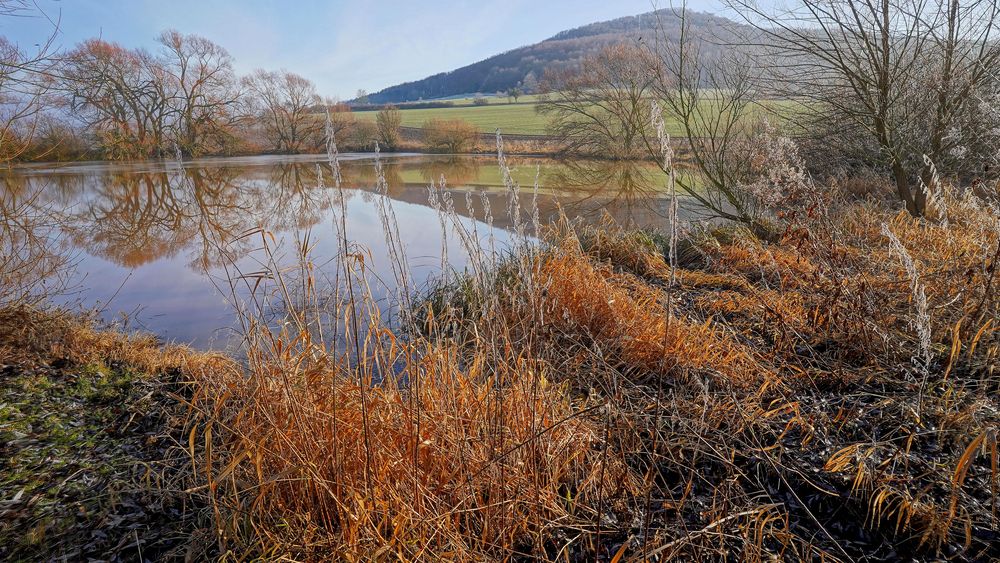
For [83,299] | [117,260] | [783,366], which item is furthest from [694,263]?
[117,260]

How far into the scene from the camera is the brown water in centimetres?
468

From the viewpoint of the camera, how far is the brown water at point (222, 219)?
4680 mm

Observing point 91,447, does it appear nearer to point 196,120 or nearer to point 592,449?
point 592,449

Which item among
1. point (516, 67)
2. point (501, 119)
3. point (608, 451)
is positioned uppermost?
point (516, 67)

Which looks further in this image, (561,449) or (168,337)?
(168,337)

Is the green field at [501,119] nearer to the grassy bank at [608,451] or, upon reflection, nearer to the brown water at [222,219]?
the brown water at [222,219]

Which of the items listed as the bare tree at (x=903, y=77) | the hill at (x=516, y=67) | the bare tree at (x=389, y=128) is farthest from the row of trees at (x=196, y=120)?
the hill at (x=516, y=67)

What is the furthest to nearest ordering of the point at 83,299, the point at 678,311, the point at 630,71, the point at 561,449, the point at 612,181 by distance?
the point at 612,181 → the point at 630,71 → the point at 83,299 → the point at 678,311 → the point at 561,449

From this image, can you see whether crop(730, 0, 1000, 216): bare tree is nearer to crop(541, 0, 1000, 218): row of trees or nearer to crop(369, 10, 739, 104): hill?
crop(541, 0, 1000, 218): row of trees

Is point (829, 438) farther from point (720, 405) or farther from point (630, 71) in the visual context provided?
point (630, 71)

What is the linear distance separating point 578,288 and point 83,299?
500 centimetres

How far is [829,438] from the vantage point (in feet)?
6.94

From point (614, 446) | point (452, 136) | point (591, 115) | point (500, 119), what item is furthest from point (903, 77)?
point (500, 119)

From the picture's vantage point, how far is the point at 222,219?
30.5 feet
